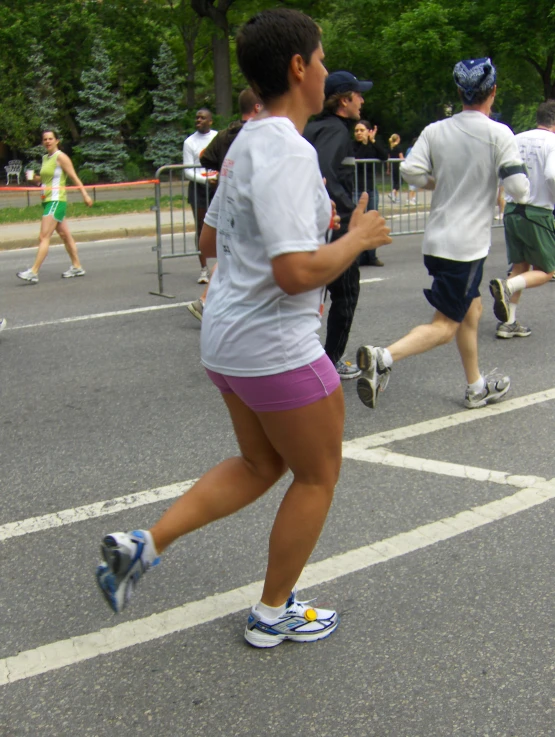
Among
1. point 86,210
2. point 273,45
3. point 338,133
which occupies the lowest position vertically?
point 86,210

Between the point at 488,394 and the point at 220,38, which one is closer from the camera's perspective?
the point at 488,394

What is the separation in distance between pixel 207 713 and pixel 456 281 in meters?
3.25

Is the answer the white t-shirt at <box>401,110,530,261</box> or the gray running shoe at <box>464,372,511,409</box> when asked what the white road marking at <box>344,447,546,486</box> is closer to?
the gray running shoe at <box>464,372,511,409</box>

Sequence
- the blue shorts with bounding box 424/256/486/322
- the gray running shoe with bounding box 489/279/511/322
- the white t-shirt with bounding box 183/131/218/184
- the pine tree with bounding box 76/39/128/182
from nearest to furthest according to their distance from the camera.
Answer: the blue shorts with bounding box 424/256/486/322, the gray running shoe with bounding box 489/279/511/322, the white t-shirt with bounding box 183/131/218/184, the pine tree with bounding box 76/39/128/182

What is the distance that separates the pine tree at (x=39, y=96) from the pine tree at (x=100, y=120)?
1.22 meters

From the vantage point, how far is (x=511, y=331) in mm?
7410

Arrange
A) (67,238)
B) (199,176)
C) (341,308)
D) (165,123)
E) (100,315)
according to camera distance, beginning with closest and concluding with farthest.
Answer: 1. (341,308)
2. (100,315)
3. (199,176)
4. (67,238)
5. (165,123)

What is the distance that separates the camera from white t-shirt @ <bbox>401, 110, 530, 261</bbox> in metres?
5.21

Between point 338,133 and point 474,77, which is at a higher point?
point 474,77

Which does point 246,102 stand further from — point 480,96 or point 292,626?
point 292,626

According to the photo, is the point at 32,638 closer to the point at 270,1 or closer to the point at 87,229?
the point at 87,229

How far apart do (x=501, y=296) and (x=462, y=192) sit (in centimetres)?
136

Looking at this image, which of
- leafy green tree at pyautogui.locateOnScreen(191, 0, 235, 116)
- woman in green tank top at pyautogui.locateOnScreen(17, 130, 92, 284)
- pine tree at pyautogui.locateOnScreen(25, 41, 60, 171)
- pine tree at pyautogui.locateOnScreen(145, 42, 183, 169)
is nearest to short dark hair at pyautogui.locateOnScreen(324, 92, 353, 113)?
woman in green tank top at pyautogui.locateOnScreen(17, 130, 92, 284)

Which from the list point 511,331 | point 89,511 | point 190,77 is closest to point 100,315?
point 511,331
